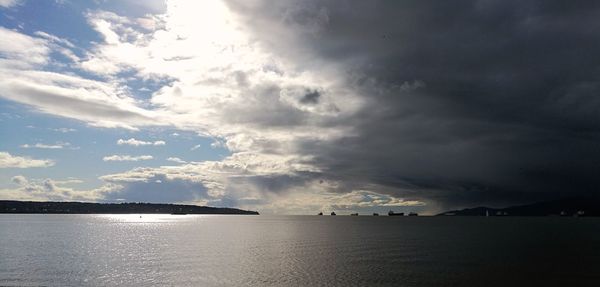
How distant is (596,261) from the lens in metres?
98.4

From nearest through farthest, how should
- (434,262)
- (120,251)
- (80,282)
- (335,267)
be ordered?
(80,282), (335,267), (434,262), (120,251)

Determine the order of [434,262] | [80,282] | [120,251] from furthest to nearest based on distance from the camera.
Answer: [120,251]
[434,262]
[80,282]

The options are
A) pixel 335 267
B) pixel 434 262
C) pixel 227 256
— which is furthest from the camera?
pixel 227 256

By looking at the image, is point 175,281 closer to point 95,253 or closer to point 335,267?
point 335,267

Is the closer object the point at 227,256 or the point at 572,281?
the point at 572,281

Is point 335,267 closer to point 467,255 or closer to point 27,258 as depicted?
point 467,255

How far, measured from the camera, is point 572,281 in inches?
2862

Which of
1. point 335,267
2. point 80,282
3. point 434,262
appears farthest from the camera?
point 434,262

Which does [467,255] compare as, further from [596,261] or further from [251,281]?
[251,281]

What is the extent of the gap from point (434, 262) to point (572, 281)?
2929 cm

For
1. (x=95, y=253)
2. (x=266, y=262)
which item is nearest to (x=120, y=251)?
(x=95, y=253)

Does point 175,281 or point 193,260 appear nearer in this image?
point 175,281

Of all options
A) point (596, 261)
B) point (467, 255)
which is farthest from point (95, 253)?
point (596, 261)

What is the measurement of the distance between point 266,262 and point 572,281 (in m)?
56.1
